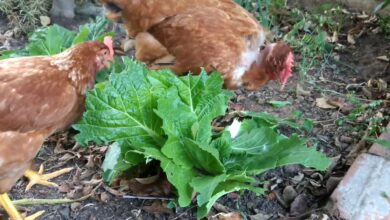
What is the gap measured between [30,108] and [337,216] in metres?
1.43

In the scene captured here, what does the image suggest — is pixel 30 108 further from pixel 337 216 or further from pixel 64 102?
pixel 337 216

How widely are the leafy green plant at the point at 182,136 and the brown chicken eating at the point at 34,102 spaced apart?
174mm

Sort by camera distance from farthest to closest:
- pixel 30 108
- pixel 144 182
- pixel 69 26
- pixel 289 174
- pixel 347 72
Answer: pixel 69 26 < pixel 347 72 < pixel 289 174 < pixel 144 182 < pixel 30 108

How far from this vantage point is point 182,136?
2.43 meters

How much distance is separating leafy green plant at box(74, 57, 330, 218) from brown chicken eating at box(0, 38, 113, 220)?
174 mm

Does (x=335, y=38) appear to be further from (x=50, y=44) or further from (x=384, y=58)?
(x=50, y=44)

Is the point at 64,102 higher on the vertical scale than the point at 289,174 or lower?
higher

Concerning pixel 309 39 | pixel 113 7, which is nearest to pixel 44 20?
pixel 113 7

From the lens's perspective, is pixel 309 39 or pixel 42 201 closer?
pixel 42 201

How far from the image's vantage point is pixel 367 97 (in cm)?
348

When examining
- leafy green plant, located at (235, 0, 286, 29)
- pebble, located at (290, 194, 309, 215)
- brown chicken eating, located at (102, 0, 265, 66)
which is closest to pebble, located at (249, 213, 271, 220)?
pebble, located at (290, 194, 309, 215)

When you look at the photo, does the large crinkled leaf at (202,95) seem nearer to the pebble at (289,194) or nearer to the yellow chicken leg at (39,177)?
the pebble at (289,194)

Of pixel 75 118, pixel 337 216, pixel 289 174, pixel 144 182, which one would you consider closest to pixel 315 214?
pixel 337 216

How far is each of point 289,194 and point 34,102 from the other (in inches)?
49.9
